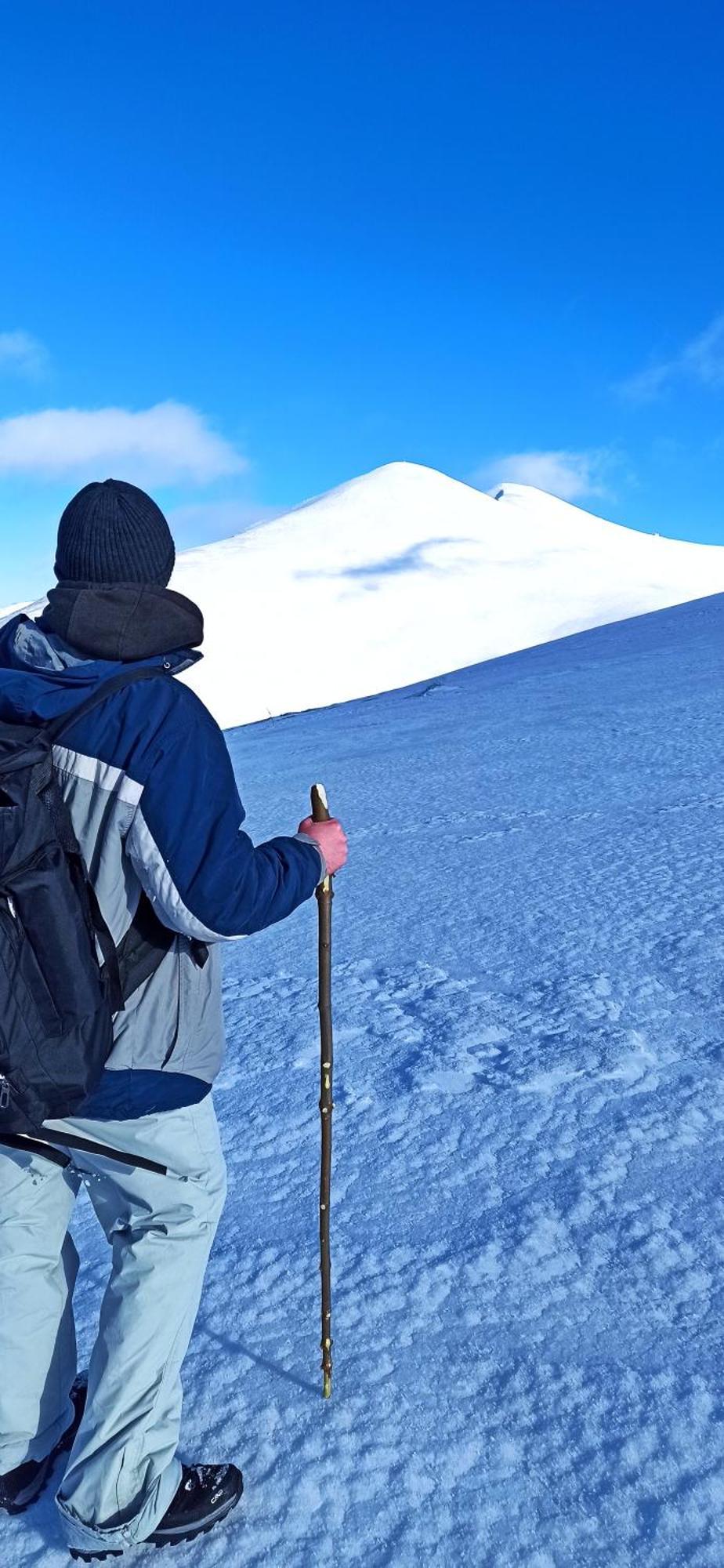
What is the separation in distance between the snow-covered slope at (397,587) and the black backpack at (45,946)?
17.9 metres

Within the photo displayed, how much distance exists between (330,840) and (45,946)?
0.49m

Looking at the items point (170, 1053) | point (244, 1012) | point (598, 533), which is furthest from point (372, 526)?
point (170, 1053)

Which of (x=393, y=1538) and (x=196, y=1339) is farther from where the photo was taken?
(x=196, y=1339)

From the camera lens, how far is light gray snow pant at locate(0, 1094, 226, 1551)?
4.97 feet

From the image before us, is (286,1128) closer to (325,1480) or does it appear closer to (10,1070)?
(325,1480)

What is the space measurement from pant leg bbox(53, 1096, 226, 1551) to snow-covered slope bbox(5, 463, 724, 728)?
1782 cm

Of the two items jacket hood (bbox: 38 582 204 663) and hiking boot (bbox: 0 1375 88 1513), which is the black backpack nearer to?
jacket hood (bbox: 38 582 204 663)

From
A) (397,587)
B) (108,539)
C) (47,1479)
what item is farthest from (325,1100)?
(397,587)

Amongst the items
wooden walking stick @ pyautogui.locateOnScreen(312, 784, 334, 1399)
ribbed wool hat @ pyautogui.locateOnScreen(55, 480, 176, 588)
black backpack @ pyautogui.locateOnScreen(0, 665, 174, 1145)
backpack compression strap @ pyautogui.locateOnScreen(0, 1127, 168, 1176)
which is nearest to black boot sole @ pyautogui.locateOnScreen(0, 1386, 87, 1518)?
wooden walking stick @ pyautogui.locateOnScreen(312, 784, 334, 1399)

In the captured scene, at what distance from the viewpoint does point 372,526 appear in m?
30.0

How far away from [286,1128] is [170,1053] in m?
1.20

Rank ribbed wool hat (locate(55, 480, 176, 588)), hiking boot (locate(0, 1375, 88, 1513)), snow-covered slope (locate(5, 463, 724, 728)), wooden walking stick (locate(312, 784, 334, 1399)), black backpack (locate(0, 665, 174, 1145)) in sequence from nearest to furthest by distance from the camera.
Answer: black backpack (locate(0, 665, 174, 1145))
ribbed wool hat (locate(55, 480, 176, 588))
hiking boot (locate(0, 1375, 88, 1513))
wooden walking stick (locate(312, 784, 334, 1399))
snow-covered slope (locate(5, 463, 724, 728))

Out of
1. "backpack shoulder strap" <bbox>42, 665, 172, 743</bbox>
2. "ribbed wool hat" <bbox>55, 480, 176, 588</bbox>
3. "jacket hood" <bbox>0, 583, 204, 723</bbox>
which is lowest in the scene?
"backpack shoulder strap" <bbox>42, 665, 172, 743</bbox>

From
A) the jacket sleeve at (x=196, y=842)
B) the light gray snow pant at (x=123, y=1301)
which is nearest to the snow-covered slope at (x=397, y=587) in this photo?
the light gray snow pant at (x=123, y=1301)
